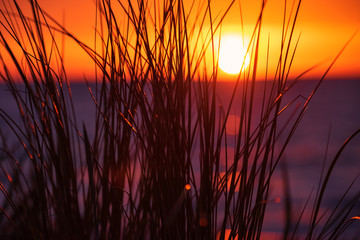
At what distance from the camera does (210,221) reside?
0.95 meters

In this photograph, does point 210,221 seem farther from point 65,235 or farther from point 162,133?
point 65,235

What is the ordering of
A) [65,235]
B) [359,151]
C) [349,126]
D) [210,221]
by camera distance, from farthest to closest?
1. [349,126]
2. [359,151]
3. [65,235]
4. [210,221]

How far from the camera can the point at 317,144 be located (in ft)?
14.0

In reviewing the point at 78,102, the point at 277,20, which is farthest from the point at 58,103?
the point at 78,102

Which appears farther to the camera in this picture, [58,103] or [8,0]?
[8,0]

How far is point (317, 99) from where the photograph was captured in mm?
7098

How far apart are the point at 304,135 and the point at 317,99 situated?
2.71 meters

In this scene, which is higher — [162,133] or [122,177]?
[162,133]

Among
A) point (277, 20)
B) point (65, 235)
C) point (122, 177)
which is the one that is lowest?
point (65, 235)

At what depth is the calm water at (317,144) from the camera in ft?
8.81

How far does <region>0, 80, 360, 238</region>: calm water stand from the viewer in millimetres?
2686

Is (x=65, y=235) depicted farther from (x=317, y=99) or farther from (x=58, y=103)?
(x=317, y=99)

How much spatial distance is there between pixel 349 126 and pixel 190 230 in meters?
4.48

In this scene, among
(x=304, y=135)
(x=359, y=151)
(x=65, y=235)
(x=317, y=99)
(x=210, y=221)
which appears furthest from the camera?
(x=317, y=99)
